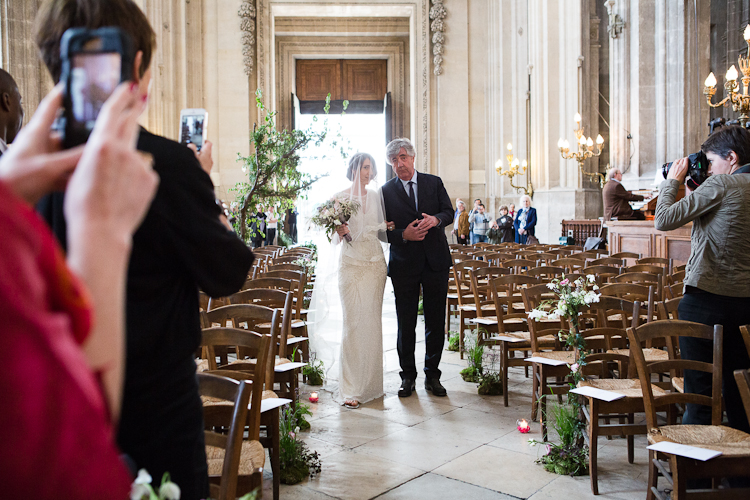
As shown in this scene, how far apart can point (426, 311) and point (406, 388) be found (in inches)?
28.0

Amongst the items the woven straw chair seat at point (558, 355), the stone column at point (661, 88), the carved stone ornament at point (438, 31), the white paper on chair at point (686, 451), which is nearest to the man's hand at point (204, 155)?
the white paper on chair at point (686, 451)

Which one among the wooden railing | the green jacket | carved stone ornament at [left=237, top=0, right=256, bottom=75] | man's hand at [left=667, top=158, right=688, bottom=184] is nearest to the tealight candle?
the green jacket

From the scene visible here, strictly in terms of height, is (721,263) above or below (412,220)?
below

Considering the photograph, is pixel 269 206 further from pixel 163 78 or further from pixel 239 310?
pixel 163 78

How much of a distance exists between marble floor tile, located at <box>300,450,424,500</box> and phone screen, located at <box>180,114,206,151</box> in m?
2.60

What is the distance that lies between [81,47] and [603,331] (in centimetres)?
424

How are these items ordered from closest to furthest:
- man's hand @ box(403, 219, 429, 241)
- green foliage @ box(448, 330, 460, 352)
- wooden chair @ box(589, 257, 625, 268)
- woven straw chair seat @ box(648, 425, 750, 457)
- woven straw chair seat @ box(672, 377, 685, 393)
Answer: woven straw chair seat @ box(648, 425, 750, 457)
woven straw chair seat @ box(672, 377, 685, 393)
man's hand @ box(403, 219, 429, 241)
wooden chair @ box(589, 257, 625, 268)
green foliage @ box(448, 330, 460, 352)

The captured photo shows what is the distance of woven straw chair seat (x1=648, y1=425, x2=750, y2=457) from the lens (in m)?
2.76

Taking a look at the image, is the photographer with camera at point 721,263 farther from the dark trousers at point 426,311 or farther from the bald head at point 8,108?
the bald head at point 8,108

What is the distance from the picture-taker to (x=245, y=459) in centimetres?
276

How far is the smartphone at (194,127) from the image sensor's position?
162cm

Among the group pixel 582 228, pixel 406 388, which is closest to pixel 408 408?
pixel 406 388

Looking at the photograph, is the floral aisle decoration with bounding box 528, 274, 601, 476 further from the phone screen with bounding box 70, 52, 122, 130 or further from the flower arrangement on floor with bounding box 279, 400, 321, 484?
the phone screen with bounding box 70, 52, 122, 130

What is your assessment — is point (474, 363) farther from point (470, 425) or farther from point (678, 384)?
point (678, 384)
